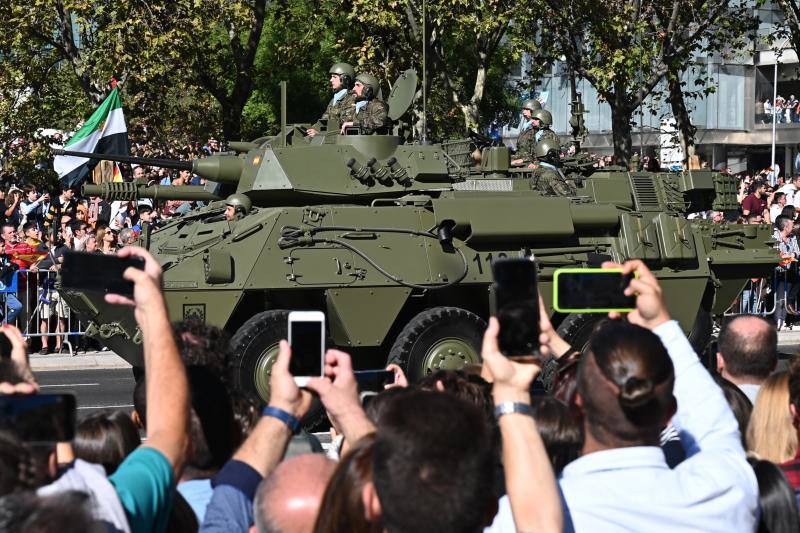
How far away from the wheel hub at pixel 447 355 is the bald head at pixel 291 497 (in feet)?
32.5

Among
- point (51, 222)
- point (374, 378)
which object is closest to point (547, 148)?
point (51, 222)

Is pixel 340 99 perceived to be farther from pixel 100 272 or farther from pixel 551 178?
pixel 100 272

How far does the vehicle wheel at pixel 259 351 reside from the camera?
1297cm

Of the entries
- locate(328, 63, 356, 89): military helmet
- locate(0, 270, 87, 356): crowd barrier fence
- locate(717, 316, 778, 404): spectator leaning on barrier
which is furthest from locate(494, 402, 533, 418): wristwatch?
locate(0, 270, 87, 356): crowd barrier fence

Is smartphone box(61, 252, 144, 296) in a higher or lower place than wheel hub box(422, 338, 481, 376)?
higher

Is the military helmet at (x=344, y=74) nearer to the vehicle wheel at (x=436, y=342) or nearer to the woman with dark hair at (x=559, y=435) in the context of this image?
the vehicle wheel at (x=436, y=342)

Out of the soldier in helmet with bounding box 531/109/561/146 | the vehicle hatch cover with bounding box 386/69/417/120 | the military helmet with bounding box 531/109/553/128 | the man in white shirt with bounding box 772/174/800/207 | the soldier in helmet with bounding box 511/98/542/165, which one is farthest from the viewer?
the man in white shirt with bounding box 772/174/800/207

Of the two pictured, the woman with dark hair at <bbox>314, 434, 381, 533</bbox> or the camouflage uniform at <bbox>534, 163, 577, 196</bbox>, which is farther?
the camouflage uniform at <bbox>534, 163, 577, 196</bbox>

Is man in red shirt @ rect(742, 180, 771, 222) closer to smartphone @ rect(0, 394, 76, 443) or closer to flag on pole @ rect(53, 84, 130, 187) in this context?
flag on pole @ rect(53, 84, 130, 187)

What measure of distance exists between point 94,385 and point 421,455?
13705mm

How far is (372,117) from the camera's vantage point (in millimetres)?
15578

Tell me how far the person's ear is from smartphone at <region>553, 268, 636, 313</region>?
4.11 ft

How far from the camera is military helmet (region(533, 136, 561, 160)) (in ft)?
54.4

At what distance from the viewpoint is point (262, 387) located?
516 inches
